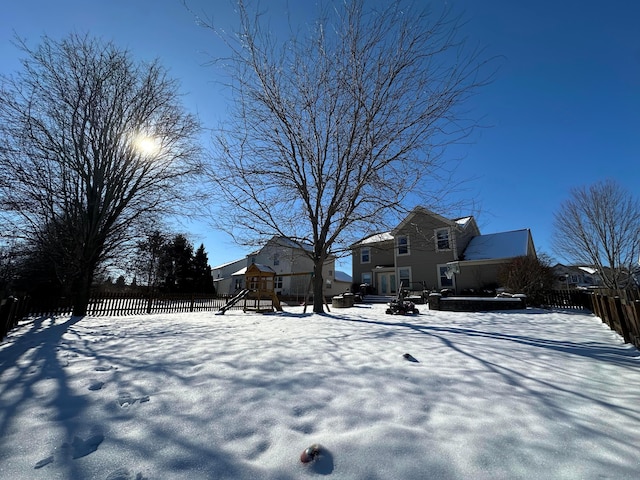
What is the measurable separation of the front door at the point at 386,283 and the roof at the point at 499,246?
19.9 ft

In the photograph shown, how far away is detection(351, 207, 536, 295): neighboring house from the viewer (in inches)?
771

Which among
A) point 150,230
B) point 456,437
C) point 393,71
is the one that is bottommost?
point 456,437

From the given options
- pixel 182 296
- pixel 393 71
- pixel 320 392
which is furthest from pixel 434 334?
pixel 182 296

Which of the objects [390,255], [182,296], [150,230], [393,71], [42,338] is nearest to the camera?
[42,338]

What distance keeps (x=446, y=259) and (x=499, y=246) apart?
12.3 ft

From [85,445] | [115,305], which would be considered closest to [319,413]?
[85,445]

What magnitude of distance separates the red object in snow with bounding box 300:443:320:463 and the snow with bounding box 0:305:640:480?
0.03 m

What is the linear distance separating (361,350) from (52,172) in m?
12.2

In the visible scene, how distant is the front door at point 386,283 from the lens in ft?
79.6

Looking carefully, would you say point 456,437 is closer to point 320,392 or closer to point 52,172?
point 320,392

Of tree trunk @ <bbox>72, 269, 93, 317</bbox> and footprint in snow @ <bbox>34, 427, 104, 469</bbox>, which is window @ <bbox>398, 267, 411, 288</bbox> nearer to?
tree trunk @ <bbox>72, 269, 93, 317</bbox>

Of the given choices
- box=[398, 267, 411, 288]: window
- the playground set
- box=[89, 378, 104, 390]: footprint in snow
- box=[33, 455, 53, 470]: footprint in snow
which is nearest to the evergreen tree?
the playground set

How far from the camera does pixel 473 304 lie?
37.9 feet

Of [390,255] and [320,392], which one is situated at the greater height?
[390,255]
